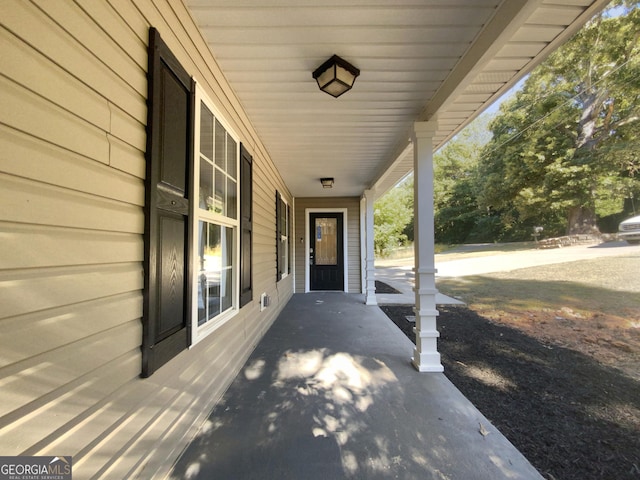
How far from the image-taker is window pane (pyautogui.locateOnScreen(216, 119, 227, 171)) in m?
2.11

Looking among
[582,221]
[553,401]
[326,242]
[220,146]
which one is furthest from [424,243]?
[582,221]

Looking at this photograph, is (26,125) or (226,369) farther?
(226,369)

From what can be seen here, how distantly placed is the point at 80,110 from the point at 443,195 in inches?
969

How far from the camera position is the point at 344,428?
5.61 ft

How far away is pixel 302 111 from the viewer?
8.78 feet

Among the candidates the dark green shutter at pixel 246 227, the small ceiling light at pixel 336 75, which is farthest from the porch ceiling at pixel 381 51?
the dark green shutter at pixel 246 227

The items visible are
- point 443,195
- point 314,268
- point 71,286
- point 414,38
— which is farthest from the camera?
point 443,195

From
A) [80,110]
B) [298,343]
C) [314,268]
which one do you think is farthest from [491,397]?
[314,268]

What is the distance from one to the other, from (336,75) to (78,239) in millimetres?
1822

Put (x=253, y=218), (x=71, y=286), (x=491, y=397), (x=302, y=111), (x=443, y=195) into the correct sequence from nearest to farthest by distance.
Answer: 1. (x=71, y=286)
2. (x=491, y=397)
3. (x=302, y=111)
4. (x=253, y=218)
5. (x=443, y=195)

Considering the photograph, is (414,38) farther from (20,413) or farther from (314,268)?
→ (314,268)

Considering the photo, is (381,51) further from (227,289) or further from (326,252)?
(326,252)

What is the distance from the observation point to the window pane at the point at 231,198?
237 centimetres

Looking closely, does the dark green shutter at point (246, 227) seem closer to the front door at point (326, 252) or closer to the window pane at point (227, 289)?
the window pane at point (227, 289)
